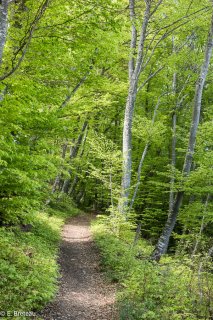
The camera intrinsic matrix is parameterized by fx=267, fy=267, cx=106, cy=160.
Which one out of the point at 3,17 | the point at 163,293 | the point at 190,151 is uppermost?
the point at 3,17

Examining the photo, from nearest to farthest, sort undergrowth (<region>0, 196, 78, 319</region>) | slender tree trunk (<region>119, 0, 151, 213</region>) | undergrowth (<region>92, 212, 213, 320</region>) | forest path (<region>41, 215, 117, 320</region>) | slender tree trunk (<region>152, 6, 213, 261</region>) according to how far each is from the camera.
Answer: undergrowth (<region>0, 196, 78, 319</region>) < undergrowth (<region>92, 212, 213, 320</region>) < forest path (<region>41, 215, 117, 320</region>) < slender tree trunk (<region>152, 6, 213, 261</region>) < slender tree trunk (<region>119, 0, 151, 213</region>)

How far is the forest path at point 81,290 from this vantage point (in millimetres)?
5539

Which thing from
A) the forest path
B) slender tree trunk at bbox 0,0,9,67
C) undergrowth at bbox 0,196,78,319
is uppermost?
slender tree trunk at bbox 0,0,9,67

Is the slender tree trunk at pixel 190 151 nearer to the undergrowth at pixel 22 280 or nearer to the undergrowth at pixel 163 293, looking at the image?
the undergrowth at pixel 163 293

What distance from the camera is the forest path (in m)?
5.54

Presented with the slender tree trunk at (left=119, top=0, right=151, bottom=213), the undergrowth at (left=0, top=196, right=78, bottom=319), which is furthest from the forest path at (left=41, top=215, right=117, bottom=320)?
the slender tree trunk at (left=119, top=0, right=151, bottom=213)

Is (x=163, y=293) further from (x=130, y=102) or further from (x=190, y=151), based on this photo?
(x=130, y=102)

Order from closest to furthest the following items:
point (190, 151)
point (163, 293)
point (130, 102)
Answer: point (163, 293) → point (190, 151) → point (130, 102)

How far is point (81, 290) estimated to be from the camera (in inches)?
274

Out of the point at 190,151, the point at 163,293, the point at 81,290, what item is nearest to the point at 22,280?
the point at 81,290

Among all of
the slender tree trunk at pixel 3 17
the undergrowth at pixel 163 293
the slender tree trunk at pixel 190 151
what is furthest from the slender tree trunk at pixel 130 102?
the slender tree trunk at pixel 3 17

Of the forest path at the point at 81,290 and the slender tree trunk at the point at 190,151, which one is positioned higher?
the slender tree trunk at the point at 190,151

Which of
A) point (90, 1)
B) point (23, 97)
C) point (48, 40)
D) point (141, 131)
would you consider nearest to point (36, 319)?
point (23, 97)

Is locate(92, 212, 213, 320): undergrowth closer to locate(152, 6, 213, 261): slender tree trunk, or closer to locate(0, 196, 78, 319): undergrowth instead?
locate(0, 196, 78, 319): undergrowth
